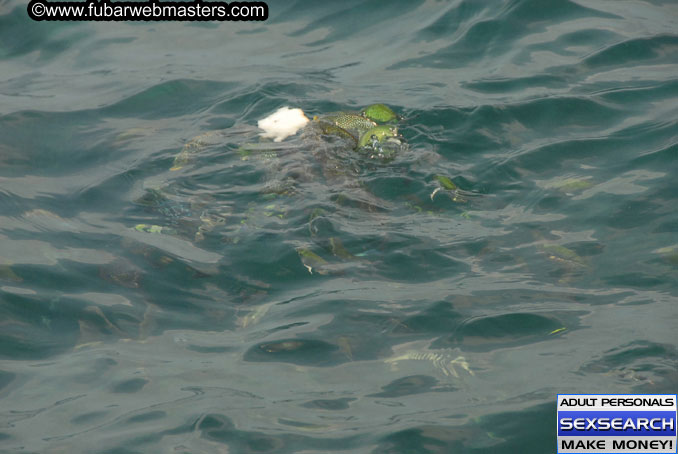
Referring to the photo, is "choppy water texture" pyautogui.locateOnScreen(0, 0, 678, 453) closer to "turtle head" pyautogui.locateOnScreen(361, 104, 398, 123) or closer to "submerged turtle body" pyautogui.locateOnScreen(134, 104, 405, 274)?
"submerged turtle body" pyautogui.locateOnScreen(134, 104, 405, 274)

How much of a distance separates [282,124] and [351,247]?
149 cm

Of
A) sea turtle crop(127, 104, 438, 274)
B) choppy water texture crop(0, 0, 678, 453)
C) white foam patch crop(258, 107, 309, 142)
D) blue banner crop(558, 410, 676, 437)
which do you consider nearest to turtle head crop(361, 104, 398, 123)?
sea turtle crop(127, 104, 438, 274)

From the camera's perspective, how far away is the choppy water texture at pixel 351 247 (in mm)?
2988

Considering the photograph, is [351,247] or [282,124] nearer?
[351,247]

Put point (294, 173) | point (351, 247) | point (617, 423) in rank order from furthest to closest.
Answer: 1. point (294, 173)
2. point (351, 247)
3. point (617, 423)

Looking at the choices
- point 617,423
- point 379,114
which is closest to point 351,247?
point 379,114

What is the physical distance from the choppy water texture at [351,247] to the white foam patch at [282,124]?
236 mm

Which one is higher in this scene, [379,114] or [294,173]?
[379,114]

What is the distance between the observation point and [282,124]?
200 inches

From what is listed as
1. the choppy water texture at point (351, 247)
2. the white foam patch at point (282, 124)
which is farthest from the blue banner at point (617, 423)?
the white foam patch at point (282, 124)

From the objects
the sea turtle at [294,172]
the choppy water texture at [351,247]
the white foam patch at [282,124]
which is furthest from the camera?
the white foam patch at [282,124]

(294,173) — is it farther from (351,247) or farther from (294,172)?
(351,247)

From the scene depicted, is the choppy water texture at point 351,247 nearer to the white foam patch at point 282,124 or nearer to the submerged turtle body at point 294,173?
the submerged turtle body at point 294,173

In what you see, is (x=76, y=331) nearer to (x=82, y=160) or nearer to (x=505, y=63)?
(x=82, y=160)
